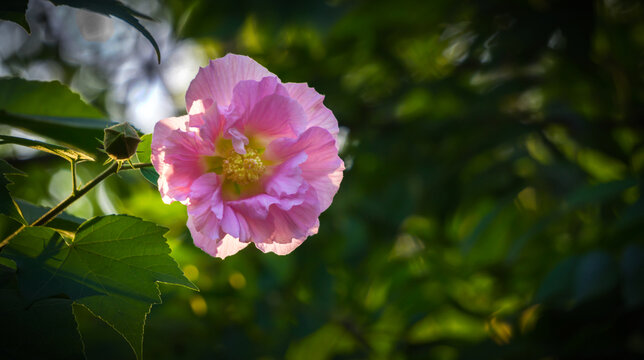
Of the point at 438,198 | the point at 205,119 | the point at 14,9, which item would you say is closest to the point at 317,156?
the point at 205,119

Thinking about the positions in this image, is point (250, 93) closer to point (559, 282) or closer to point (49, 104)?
point (49, 104)

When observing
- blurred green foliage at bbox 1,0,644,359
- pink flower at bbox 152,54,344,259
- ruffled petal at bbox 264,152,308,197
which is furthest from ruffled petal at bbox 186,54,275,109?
blurred green foliage at bbox 1,0,644,359

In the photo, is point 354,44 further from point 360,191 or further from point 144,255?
point 144,255

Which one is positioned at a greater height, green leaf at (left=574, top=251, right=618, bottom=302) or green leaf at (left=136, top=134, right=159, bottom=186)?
green leaf at (left=136, top=134, right=159, bottom=186)

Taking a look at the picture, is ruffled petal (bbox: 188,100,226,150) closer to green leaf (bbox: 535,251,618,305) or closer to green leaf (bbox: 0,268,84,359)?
green leaf (bbox: 0,268,84,359)

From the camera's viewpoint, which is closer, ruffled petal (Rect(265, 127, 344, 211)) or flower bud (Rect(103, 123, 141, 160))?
flower bud (Rect(103, 123, 141, 160))

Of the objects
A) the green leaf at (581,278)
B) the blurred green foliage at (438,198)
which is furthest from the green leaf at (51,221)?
the green leaf at (581,278)

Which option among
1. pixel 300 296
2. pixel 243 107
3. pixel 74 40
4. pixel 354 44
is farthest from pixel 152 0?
pixel 243 107
